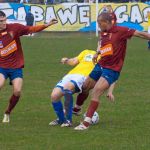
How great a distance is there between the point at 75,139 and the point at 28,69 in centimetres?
1136

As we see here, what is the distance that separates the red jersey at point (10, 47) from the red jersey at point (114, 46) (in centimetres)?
153

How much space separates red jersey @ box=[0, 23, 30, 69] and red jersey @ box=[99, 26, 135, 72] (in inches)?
60.3

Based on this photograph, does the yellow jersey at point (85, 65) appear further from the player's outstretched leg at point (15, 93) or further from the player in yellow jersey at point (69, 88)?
the player's outstretched leg at point (15, 93)

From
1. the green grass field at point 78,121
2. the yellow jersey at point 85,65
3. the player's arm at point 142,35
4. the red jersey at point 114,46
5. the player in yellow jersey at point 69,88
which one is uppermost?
the player's arm at point 142,35

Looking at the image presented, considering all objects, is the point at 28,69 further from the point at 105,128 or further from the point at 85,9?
the point at 85,9

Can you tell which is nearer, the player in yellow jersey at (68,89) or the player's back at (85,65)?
the player in yellow jersey at (68,89)

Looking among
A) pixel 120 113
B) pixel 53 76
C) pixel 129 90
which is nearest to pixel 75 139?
pixel 120 113

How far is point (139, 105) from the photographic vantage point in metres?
13.1

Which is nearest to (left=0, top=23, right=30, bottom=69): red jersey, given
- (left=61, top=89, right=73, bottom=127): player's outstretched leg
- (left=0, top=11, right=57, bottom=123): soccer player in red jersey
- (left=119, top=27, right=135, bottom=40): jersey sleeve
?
(left=0, top=11, right=57, bottom=123): soccer player in red jersey

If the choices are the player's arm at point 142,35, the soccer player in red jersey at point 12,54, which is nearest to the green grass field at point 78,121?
Result: the soccer player in red jersey at point 12,54

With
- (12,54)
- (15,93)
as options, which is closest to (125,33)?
(12,54)

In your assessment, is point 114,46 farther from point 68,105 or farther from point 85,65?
point 68,105

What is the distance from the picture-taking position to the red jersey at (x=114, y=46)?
10500 millimetres

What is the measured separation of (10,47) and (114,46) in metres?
1.91
